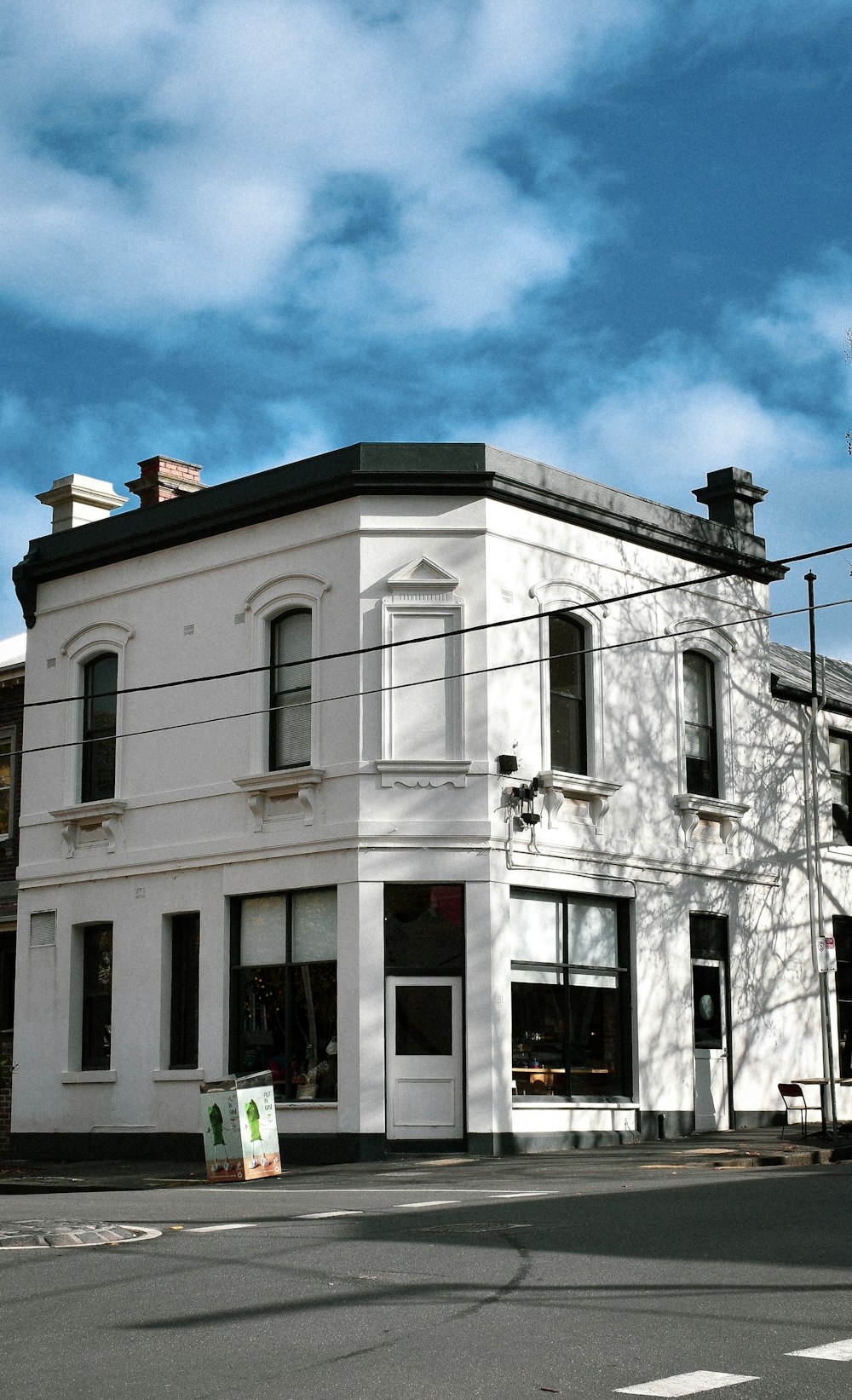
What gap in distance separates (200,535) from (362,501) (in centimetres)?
318

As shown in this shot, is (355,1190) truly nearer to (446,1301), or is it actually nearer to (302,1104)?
(302,1104)

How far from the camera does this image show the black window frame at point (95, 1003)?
982 inches

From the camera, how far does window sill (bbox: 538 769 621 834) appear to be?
22.4m

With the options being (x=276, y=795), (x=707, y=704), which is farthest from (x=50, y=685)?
(x=707, y=704)

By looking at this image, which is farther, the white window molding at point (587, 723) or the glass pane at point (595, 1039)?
the glass pane at point (595, 1039)

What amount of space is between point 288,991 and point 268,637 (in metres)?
4.85

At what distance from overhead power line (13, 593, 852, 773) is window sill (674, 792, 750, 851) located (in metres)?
Answer: 2.38

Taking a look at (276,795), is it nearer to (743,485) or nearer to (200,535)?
(200,535)

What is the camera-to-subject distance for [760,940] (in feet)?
86.3

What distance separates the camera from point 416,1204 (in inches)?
546

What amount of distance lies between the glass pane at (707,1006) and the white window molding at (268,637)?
22.8ft

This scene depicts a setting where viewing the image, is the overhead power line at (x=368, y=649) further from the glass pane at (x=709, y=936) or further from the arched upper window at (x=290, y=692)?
the glass pane at (x=709, y=936)

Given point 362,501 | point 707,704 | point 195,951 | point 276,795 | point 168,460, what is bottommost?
point 195,951

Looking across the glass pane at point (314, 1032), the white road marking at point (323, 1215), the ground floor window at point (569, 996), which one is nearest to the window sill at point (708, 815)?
the ground floor window at point (569, 996)
